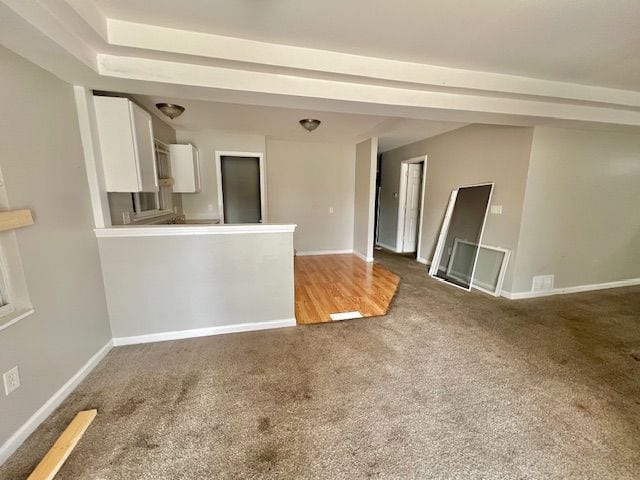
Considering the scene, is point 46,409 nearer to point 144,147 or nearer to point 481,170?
point 144,147

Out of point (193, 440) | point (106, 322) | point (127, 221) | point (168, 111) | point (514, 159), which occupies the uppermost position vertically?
point (168, 111)

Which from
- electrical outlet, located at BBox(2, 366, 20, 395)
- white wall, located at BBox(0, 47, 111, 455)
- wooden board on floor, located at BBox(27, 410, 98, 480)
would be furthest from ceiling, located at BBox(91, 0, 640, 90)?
wooden board on floor, located at BBox(27, 410, 98, 480)

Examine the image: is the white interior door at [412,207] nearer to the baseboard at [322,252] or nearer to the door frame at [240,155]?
the baseboard at [322,252]

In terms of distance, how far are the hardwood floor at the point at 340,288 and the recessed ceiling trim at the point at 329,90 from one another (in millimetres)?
2241

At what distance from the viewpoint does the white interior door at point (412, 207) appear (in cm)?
571

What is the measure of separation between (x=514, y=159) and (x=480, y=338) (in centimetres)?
239

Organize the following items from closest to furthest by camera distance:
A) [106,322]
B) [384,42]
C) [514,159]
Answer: [384,42] → [106,322] → [514,159]

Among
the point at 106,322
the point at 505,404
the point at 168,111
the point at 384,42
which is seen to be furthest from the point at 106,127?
the point at 505,404

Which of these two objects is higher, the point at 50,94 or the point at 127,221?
the point at 50,94

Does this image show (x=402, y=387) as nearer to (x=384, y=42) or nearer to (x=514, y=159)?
(x=384, y=42)

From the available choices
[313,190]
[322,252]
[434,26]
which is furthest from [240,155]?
[434,26]

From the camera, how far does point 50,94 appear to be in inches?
69.6

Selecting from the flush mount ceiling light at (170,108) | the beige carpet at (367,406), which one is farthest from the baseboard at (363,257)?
the flush mount ceiling light at (170,108)

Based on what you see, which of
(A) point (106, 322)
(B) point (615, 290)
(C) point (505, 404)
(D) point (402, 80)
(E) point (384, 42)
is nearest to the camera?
(C) point (505, 404)
